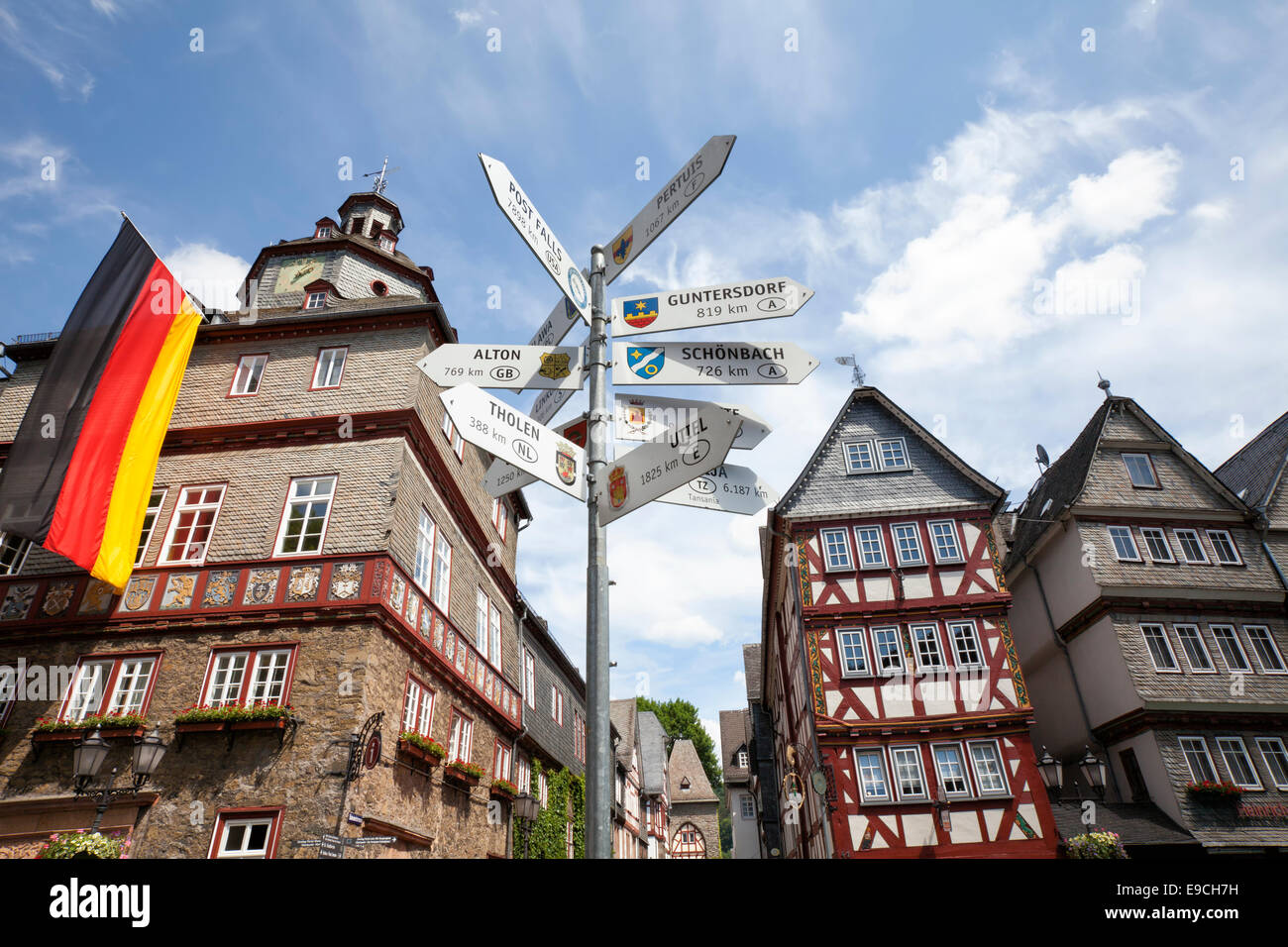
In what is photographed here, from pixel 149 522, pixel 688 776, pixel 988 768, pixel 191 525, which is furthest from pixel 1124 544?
pixel 688 776

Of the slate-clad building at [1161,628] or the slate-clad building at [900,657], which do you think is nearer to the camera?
the slate-clad building at [900,657]

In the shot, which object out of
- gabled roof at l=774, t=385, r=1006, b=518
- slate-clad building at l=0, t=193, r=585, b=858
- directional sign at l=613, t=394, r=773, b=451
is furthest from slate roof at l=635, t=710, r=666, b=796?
directional sign at l=613, t=394, r=773, b=451

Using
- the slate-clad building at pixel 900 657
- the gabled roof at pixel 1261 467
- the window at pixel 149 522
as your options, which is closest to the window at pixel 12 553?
the window at pixel 149 522

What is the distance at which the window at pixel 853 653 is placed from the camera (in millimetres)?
18500

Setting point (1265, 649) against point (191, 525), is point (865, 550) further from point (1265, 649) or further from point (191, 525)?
point (191, 525)

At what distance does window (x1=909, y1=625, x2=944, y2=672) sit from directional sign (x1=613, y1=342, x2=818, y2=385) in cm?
1615

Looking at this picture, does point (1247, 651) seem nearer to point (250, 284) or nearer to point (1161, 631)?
point (1161, 631)

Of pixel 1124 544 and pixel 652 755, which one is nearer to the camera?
pixel 1124 544

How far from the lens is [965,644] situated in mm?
18578

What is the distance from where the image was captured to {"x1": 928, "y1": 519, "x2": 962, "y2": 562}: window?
19.8 meters

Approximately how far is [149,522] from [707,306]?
13.7 meters

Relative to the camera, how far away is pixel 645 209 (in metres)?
Answer: 4.64

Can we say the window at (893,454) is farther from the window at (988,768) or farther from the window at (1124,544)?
the window at (988,768)

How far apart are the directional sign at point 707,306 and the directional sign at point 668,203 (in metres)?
0.38
